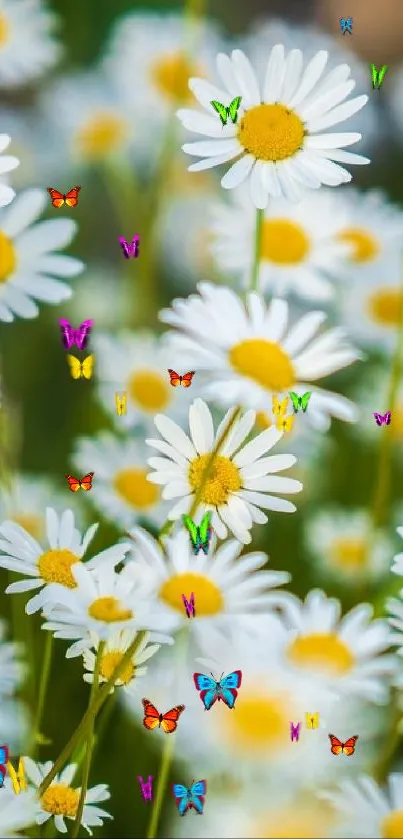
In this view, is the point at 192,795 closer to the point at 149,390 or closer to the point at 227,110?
the point at 227,110

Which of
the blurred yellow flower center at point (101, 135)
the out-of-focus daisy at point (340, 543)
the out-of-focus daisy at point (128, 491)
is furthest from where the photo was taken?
the blurred yellow flower center at point (101, 135)

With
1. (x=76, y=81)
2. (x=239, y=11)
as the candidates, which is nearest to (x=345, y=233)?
(x=76, y=81)

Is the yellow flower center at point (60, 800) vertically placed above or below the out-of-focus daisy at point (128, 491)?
below

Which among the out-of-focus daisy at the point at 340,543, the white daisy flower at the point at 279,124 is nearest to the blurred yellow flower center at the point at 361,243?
the out-of-focus daisy at the point at 340,543

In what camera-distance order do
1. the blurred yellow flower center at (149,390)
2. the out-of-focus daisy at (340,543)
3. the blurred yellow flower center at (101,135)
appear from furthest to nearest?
the blurred yellow flower center at (101,135) < the out-of-focus daisy at (340,543) < the blurred yellow flower center at (149,390)

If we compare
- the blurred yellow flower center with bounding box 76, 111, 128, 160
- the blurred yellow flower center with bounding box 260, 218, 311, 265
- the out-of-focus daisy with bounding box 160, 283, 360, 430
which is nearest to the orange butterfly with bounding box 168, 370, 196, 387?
the out-of-focus daisy with bounding box 160, 283, 360, 430

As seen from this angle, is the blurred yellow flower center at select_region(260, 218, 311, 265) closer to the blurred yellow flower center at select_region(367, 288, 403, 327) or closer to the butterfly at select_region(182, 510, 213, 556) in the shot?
the blurred yellow flower center at select_region(367, 288, 403, 327)

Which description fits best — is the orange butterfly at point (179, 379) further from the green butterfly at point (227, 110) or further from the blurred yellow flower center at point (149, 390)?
the blurred yellow flower center at point (149, 390)

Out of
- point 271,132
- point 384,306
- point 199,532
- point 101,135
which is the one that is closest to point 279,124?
point 271,132
